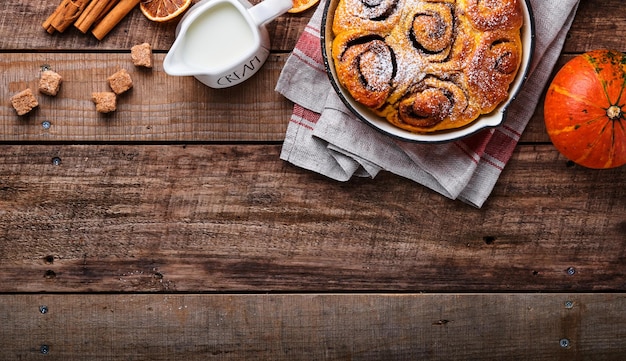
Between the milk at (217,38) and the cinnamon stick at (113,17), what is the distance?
0.22 metres

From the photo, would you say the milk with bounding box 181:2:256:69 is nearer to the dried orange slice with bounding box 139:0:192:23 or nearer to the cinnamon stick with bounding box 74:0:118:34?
the dried orange slice with bounding box 139:0:192:23

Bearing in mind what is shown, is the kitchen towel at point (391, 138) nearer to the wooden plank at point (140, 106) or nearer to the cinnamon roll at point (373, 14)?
the wooden plank at point (140, 106)

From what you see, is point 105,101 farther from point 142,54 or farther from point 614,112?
point 614,112

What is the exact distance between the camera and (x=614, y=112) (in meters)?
1.35

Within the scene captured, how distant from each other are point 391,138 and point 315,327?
1.60 ft

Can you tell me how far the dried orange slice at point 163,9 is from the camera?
1.48 metres

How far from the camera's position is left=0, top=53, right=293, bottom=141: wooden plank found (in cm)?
154

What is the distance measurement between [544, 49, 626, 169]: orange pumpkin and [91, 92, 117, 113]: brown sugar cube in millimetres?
966

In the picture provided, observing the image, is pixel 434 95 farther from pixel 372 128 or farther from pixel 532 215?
pixel 532 215

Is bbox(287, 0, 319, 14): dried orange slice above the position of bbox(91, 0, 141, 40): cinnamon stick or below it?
above

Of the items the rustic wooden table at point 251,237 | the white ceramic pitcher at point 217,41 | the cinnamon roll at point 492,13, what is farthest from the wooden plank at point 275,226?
the cinnamon roll at point 492,13

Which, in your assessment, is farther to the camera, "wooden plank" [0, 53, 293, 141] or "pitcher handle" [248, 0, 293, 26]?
"wooden plank" [0, 53, 293, 141]

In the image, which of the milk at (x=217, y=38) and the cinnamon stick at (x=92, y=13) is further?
the cinnamon stick at (x=92, y=13)

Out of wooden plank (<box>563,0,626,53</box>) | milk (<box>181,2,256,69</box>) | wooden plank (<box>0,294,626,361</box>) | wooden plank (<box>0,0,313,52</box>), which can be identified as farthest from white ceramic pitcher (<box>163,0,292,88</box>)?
wooden plank (<box>563,0,626,53</box>)
